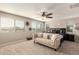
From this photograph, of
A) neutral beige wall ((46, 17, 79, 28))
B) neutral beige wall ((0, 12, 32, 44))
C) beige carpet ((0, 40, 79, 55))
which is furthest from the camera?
neutral beige wall ((0, 12, 32, 44))

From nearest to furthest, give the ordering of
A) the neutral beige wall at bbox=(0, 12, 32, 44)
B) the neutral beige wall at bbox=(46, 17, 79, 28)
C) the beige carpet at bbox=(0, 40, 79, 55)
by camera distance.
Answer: the beige carpet at bbox=(0, 40, 79, 55) < the neutral beige wall at bbox=(46, 17, 79, 28) < the neutral beige wall at bbox=(0, 12, 32, 44)

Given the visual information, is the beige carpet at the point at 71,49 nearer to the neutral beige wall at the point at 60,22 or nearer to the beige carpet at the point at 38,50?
the beige carpet at the point at 38,50

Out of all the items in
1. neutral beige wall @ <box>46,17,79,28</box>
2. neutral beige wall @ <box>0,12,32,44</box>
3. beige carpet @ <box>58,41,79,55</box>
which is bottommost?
beige carpet @ <box>58,41,79,55</box>

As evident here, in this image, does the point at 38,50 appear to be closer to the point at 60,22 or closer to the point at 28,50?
the point at 28,50

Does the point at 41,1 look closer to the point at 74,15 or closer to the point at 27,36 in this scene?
the point at 74,15

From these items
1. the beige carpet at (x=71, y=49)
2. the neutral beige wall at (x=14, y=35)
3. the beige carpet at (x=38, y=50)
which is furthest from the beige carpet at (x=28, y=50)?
the neutral beige wall at (x=14, y=35)

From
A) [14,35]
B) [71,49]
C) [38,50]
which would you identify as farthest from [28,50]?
[71,49]

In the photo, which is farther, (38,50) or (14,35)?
(14,35)

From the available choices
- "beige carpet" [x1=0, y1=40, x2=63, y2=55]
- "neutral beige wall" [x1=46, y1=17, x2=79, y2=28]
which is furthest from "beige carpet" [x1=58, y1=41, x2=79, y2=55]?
"neutral beige wall" [x1=46, y1=17, x2=79, y2=28]

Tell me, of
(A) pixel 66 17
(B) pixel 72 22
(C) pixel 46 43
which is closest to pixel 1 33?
(C) pixel 46 43

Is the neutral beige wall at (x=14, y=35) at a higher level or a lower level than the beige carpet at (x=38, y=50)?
higher

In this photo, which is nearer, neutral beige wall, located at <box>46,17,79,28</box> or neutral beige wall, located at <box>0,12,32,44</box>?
neutral beige wall, located at <box>46,17,79,28</box>

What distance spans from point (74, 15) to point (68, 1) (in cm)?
89

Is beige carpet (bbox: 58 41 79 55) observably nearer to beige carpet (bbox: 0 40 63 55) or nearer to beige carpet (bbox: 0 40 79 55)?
beige carpet (bbox: 0 40 79 55)
